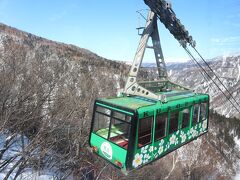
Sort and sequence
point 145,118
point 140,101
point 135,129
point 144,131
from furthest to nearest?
point 140,101 < point 144,131 < point 145,118 < point 135,129

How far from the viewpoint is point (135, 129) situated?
24.8 feet

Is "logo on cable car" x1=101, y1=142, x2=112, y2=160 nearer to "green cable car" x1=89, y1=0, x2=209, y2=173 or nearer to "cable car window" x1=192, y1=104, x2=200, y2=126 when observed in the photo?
"green cable car" x1=89, y1=0, x2=209, y2=173

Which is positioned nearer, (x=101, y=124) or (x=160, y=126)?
(x=160, y=126)

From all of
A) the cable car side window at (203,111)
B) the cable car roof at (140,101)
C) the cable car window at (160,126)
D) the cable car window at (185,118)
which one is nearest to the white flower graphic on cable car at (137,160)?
the cable car window at (160,126)

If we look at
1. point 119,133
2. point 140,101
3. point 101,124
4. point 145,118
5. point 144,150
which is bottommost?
point 144,150

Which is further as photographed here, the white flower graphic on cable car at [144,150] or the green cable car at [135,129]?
the white flower graphic on cable car at [144,150]

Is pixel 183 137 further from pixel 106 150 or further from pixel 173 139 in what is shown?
pixel 106 150

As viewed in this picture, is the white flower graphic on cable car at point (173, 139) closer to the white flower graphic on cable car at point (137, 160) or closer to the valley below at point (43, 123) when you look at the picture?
the white flower graphic on cable car at point (137, 160)

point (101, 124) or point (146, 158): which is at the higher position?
point (101, 124)

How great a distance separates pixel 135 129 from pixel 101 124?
5.24 feet

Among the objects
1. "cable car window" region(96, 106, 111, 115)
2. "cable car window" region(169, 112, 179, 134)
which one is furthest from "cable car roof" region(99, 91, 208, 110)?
"cable car window" region(169, 112, 179, 134)

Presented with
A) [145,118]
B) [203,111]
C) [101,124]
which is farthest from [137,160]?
[203,111]

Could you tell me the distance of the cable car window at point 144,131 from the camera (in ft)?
25.6

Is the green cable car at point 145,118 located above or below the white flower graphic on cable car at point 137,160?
above
